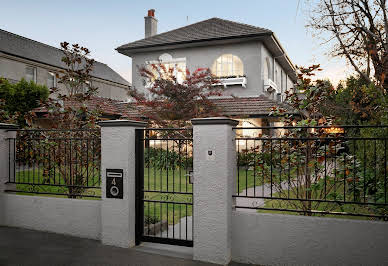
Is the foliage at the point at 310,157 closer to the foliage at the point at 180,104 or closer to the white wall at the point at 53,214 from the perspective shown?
the white wall at the point at 53,214

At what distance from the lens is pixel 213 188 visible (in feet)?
14.9

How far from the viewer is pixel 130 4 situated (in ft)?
53.5

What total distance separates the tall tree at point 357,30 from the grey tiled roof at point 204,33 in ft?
21.3

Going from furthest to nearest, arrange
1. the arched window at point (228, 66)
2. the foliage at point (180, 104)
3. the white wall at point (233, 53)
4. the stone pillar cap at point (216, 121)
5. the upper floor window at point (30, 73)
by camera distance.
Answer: the upper floor window at point (30, 73), the arched window at point (228, 66), the white wall at point (233, 53), the foliage at point (180, 104), the stone pillar cap at point (216, 121)

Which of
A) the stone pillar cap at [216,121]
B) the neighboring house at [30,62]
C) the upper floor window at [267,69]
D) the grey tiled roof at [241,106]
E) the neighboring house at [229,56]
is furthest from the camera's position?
the neighboring house at [30,62]

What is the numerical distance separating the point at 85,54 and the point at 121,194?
385 cm

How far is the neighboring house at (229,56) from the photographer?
49.3ft

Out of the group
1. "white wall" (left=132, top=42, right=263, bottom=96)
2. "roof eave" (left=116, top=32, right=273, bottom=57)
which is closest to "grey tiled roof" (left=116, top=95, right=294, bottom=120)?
"white wall" (left=132, top=42, right=263, bottom=96)

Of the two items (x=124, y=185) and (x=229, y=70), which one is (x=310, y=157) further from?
(x=229, y=70)

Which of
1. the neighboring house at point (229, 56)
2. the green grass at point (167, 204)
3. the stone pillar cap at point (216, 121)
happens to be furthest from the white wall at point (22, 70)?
the stone pillar cap at point (216, 121)

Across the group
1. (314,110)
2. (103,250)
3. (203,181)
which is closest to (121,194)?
(103,250)

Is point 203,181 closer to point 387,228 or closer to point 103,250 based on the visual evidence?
point 103,250

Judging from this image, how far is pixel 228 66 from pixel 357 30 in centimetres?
851

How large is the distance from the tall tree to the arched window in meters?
7.33
